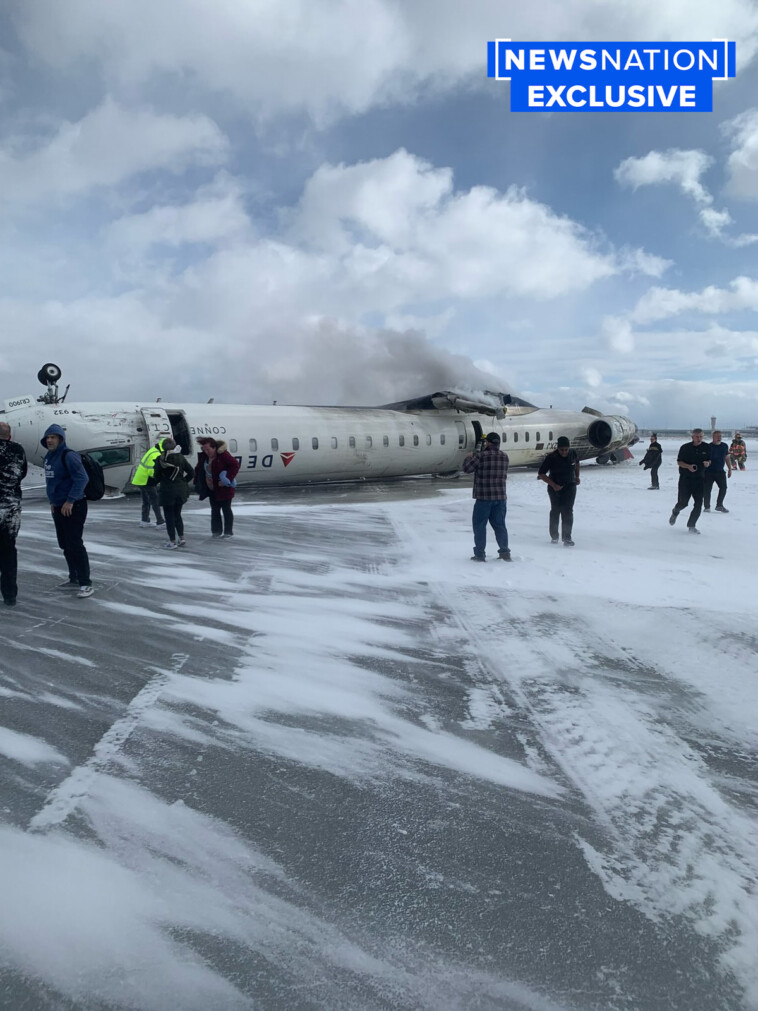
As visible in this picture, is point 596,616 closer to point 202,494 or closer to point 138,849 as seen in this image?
point 138,849

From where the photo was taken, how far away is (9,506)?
5461 millimetres

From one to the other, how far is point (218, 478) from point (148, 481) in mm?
1570

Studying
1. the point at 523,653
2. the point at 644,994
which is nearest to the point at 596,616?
the point at 523,653

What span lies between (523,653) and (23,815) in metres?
3.29

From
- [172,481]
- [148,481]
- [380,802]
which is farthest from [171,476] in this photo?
[380,802]

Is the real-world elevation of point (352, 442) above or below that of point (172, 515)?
above

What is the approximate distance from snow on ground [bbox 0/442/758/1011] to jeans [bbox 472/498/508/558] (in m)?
1.86

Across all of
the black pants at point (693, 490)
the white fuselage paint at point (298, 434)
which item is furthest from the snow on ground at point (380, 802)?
the white fuselage paint at point (298, 434)

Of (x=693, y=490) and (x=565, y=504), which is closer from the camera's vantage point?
(x=565, y=504)

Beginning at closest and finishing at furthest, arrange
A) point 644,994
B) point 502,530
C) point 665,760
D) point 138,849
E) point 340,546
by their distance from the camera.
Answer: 1. point 644,994
2. point 138,849
3. point 665,760
4. point 502,530
5. point 340,546

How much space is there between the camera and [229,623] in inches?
206

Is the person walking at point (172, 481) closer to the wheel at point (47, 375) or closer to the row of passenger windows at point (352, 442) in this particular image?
the row of passenger windows at point (352, 442)

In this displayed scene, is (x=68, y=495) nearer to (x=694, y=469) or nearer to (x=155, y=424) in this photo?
(x=694, y=469)

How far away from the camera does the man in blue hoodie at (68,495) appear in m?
5.95
